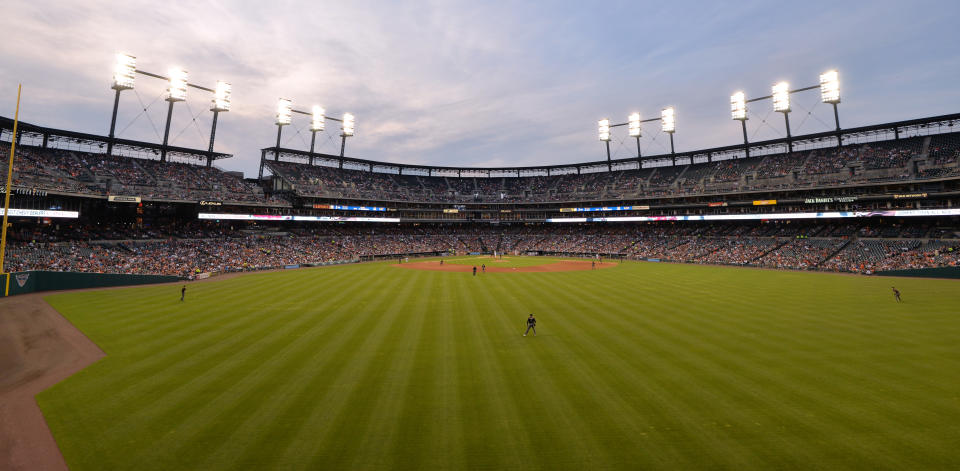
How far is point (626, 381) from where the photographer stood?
11883 mm

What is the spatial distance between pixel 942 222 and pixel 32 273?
93.7 metres

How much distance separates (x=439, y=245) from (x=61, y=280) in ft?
184

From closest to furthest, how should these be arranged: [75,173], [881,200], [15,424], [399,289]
Answer: [15,424] → [399,289] → [75,173] → [881,200]

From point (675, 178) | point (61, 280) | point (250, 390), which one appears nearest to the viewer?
point (250, 390)

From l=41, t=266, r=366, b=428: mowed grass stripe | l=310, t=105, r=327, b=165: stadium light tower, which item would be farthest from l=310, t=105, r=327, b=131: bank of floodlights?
l=41, t=266, r=366, b=428: mowed grass stripe

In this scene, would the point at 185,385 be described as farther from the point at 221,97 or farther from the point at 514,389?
the point at 221,97

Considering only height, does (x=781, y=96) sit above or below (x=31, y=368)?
above

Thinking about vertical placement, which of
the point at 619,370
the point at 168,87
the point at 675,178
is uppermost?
the point at 168,87

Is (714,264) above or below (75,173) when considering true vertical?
below

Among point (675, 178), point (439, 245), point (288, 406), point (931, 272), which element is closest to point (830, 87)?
point (675, 178)

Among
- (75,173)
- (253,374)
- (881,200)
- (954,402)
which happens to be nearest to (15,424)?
(253,374)

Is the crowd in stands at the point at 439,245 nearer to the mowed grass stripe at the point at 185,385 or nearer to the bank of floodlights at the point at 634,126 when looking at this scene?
the bank of floodlights at the point at 634,126

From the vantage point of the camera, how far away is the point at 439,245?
265 feet

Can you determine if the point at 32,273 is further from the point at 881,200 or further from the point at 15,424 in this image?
the point at 881,200
